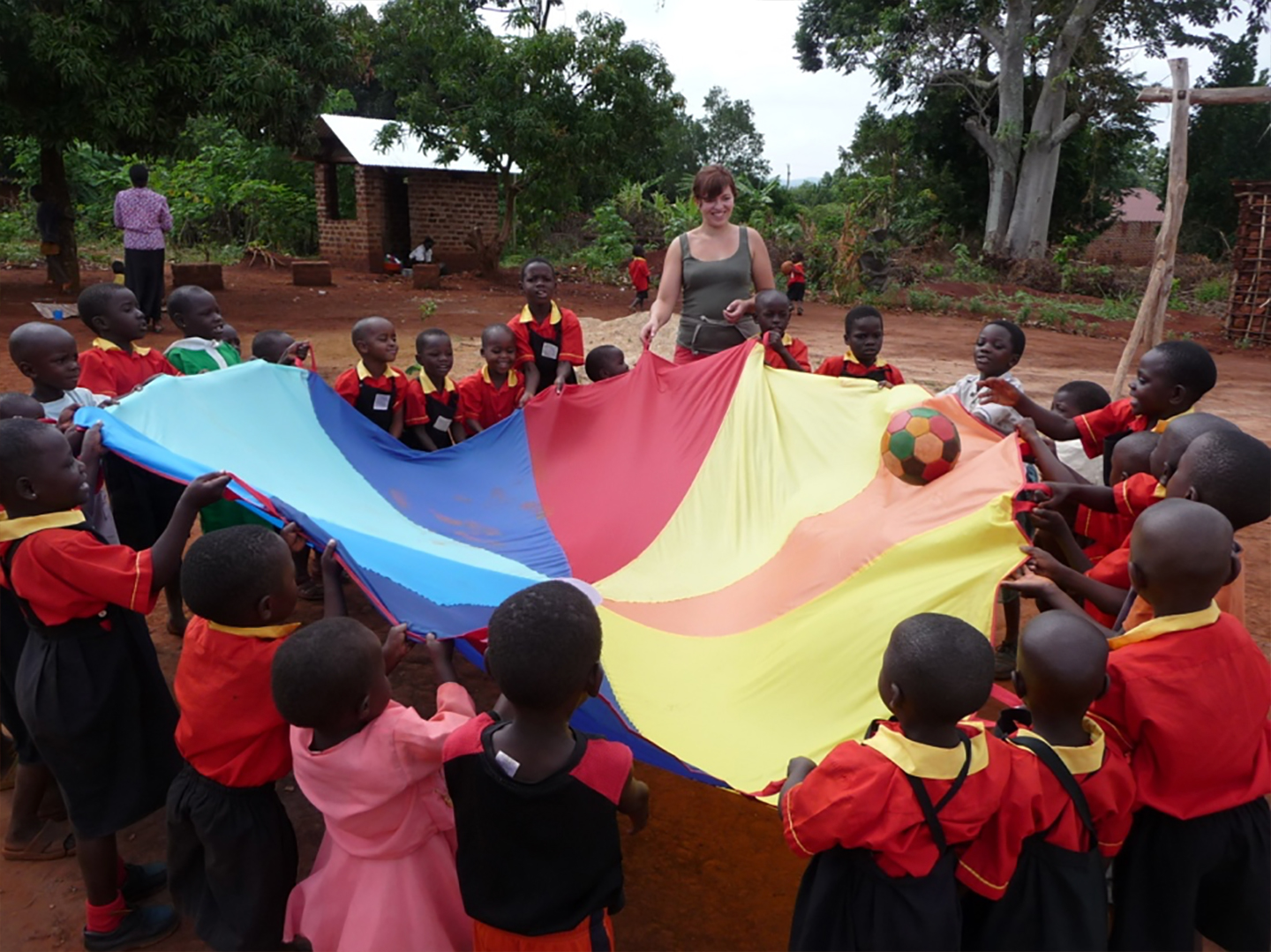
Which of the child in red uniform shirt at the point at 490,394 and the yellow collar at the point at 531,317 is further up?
the yellow collar at the point at 531,317

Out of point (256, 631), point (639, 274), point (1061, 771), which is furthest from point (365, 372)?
point (639, 274)

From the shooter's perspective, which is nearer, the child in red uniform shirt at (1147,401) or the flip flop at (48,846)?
the flip flop at (48,846)

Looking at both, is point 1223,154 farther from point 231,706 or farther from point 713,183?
point 231,706

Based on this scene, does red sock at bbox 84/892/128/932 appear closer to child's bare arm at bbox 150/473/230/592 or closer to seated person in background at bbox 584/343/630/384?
child's bare arm at bbox 150/473/230/592

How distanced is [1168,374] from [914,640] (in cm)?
183

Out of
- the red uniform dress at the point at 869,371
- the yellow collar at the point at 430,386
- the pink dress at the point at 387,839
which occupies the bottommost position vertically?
the pink dress at the point at 387,839

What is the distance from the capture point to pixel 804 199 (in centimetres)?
2639

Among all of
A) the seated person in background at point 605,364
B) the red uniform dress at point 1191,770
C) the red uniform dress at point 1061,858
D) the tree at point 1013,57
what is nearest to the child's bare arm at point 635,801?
the red uniform dress at point 1061,858

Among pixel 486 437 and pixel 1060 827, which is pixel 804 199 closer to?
pixel 486 437

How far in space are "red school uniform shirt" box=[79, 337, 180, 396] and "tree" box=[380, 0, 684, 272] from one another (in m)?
11.4

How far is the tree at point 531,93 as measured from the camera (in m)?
14.1

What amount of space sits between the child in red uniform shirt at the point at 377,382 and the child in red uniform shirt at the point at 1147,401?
255 centimetres

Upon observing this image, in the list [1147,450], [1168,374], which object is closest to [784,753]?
[1147,450]

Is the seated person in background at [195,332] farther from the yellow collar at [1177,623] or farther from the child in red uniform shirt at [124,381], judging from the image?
the yellow collar at [1177,623]
